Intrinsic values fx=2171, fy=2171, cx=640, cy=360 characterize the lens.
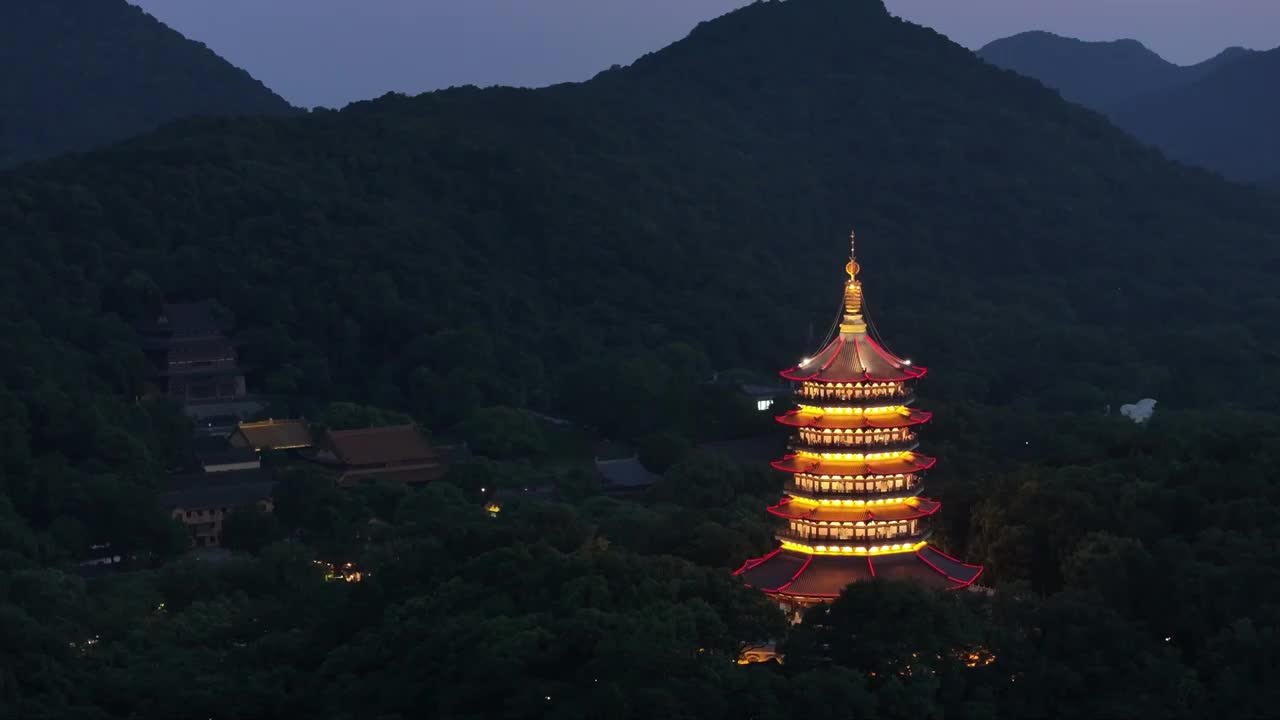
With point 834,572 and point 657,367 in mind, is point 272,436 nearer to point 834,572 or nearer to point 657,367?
point 657,367

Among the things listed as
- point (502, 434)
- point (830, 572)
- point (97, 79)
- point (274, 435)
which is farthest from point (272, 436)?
point (97, 79)

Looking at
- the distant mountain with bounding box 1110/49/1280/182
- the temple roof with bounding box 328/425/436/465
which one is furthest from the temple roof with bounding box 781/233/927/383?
the distant mountain with bounding box 1110/49/1280/182

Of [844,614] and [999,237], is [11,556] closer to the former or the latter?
[844,614]

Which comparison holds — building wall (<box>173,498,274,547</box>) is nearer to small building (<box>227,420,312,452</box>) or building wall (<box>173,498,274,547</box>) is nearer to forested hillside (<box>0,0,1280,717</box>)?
forested hillside (<box>0,0,1280,717</box>)

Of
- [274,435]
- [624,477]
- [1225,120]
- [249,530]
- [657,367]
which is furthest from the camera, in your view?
[1225,120]

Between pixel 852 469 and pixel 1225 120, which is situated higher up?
pixel 1225 120

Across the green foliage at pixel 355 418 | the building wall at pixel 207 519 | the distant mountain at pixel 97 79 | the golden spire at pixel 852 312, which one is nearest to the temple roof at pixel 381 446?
the green foliage at pixel 355 418
